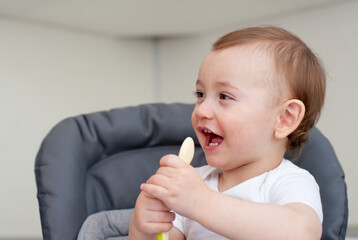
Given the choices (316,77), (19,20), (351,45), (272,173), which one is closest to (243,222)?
(272,173)

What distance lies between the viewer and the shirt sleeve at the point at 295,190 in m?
0.67

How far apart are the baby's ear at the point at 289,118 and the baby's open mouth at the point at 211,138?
97mm

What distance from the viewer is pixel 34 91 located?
1.53 metres

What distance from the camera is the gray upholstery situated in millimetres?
795

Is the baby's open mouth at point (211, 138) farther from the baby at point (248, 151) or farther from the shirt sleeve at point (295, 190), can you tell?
the shirt sleeve at point (295, 190)

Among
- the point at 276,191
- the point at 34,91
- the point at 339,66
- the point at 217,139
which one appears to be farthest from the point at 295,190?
the point at 34,91

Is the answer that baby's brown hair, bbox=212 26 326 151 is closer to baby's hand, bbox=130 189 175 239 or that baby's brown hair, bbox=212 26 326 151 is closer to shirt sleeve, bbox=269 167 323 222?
shirt sleeve, bbox=269 167 323 222

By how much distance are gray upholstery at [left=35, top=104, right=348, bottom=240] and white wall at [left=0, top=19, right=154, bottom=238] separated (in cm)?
64

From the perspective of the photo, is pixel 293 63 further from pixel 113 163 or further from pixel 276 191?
pixel 113 163

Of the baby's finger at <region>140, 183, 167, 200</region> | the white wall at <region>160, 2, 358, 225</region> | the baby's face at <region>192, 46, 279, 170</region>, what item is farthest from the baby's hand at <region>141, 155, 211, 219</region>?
the white wall at <region>160, 2, 358, 225</region>

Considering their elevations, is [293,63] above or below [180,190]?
above

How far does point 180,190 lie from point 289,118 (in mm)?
254

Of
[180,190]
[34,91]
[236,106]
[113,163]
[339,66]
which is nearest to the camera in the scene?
[180,190]

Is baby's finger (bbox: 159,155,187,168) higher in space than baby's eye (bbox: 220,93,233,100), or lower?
lower
